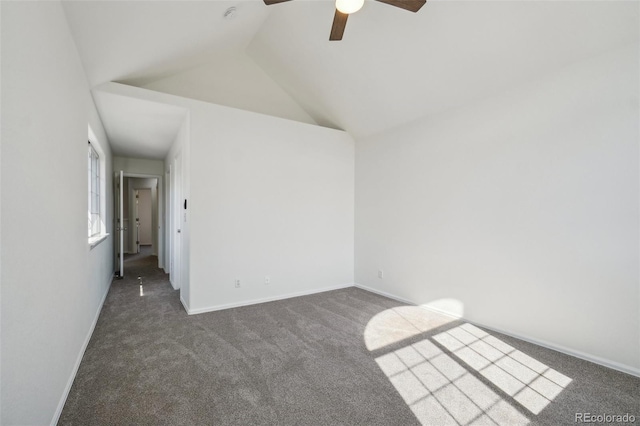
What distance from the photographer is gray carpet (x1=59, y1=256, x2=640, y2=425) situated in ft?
5.72

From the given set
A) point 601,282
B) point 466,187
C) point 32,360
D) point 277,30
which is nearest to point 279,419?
point 32,360

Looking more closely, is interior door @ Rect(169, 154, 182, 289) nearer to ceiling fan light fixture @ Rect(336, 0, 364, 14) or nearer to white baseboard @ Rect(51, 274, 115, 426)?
white baseboard @ Rect(51, 274, 115, 426)

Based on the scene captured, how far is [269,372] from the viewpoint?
7.16ft

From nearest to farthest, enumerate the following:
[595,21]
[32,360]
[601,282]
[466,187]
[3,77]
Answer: [3,77]
[32,360]
[595,21]
[601,282]
[466,187]

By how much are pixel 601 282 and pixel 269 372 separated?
282 cm

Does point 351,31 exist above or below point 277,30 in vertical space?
below

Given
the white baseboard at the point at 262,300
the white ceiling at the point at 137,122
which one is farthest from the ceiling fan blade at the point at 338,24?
the white baseboard at the point at 262,300

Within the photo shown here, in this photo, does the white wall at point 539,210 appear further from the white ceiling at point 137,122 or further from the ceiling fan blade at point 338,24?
the white ceiling at point 137,122

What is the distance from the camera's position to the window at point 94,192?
12.0 ft

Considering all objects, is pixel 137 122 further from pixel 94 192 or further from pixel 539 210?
pixel 539 210

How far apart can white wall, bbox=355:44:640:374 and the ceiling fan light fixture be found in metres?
1.86

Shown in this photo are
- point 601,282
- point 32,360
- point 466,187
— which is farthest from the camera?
point 466,187

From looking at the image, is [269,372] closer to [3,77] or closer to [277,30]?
[3,77]

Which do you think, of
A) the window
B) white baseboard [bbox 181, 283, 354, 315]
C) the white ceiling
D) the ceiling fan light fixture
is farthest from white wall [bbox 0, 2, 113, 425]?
the ceiling fan light fixture
